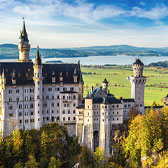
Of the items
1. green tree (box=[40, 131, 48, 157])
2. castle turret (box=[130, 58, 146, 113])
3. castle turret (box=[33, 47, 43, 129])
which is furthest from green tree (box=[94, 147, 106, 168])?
castle turret (box=[130, 58, 146, 113])

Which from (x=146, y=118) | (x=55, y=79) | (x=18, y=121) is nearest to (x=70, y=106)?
(x=55, y=79)

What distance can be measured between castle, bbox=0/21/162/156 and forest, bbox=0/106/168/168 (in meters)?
2.21

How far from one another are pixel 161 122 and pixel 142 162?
9.61 metres

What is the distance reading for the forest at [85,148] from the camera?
73.9 metres

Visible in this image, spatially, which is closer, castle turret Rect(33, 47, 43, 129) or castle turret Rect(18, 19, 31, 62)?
castle turret Rect(33, 47, 43, 129)

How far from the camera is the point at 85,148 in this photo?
7838cm

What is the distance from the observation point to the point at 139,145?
75.3 metres

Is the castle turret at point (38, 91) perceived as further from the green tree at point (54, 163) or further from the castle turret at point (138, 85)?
the castle turret at point (138, 85)

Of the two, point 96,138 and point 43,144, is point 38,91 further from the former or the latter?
point 96,138

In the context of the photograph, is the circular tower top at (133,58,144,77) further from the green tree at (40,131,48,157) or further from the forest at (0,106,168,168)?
the green tree at (40,131,48,157)

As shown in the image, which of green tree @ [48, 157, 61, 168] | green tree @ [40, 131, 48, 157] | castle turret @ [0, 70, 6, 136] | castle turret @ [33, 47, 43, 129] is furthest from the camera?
castle turret @ [33, 47, 43, 129]

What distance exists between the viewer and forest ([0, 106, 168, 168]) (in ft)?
242

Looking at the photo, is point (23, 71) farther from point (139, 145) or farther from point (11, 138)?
point (139, 145)

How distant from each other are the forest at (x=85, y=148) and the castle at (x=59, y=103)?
221cm
